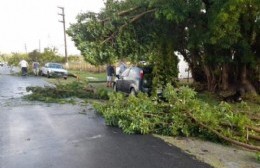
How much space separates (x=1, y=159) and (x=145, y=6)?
13.5 metres

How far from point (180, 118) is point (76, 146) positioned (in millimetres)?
2917

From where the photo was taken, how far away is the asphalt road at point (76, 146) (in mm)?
7035

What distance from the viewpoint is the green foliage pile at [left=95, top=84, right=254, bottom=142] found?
9297 mm

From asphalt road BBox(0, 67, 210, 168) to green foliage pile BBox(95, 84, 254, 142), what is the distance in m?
0.41

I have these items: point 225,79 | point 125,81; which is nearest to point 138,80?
point 125,81

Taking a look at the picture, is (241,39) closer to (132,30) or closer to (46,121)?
(132,30)

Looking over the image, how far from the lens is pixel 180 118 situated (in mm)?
9852

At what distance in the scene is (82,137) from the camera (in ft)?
30.8

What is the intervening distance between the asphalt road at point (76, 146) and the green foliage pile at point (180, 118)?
1.34 feet

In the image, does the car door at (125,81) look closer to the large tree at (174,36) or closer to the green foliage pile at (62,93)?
the green foliage pile at (62,93)

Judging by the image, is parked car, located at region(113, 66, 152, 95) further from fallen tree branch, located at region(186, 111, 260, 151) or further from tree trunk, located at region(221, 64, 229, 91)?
fallen tree branch, located at region(186, 111, 260, 151)

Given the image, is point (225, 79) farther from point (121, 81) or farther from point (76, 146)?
point (76, 146)

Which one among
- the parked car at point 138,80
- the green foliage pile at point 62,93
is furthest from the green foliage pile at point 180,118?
the green foliage pile at point 62,93

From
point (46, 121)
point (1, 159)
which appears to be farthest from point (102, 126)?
point (1, 159)
